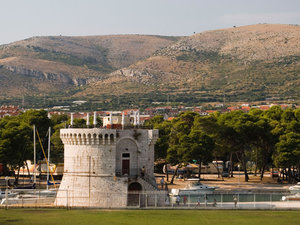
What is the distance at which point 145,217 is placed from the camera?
2018 inches

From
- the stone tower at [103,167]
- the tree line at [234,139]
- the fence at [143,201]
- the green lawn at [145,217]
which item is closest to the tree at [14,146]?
the fence at [143,201]

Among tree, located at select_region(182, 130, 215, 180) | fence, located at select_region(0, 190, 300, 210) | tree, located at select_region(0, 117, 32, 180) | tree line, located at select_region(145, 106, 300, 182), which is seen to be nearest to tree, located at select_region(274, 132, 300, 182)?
tree line, located at select_region(145, 106, 300, 182)

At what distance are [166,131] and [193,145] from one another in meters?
11.7

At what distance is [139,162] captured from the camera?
57656 mm

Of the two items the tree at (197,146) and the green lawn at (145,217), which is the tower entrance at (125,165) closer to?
the green lawn at (145,217)

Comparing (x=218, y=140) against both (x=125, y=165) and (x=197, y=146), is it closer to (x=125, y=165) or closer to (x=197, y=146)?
(x=197, y=146)

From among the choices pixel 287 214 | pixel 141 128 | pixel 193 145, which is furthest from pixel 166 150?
pixel 287 214

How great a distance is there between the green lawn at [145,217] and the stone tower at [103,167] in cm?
218

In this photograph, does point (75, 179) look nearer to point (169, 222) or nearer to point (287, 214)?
point (169, 222)

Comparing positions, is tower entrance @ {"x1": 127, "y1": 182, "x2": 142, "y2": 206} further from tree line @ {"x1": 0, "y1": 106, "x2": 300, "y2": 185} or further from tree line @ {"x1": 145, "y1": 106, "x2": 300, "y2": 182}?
tree line @ {"x1": 145, "y1": 106, "x2": 300, "y2": 182}

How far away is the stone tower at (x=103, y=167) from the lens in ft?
183

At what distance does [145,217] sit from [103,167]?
22.8 feet

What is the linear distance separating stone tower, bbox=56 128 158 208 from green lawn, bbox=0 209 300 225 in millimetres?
2178

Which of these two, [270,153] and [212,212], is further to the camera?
[270,153]
